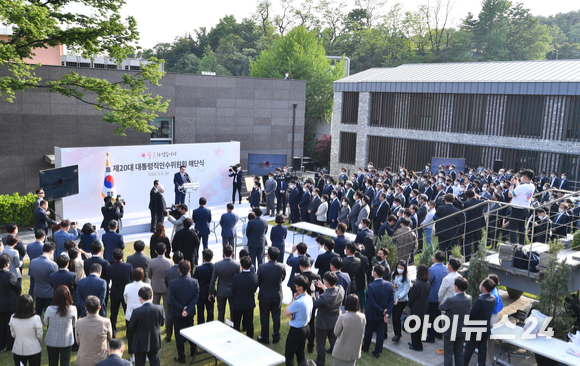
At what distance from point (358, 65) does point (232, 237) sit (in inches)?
2133

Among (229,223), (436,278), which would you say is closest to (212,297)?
(436,278)

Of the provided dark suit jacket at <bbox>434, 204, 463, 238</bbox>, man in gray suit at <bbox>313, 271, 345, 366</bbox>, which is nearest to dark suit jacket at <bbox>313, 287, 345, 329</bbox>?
man in gray suit at <bbox>313, 271, 345, 366</bbox>

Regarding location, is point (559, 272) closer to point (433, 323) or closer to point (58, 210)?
point (433, 323)

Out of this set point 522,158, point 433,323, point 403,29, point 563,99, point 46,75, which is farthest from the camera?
point 403,29

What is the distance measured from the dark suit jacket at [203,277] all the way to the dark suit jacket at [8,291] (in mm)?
2617

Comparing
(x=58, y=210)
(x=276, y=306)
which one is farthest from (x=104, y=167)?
(x=276, y=306)

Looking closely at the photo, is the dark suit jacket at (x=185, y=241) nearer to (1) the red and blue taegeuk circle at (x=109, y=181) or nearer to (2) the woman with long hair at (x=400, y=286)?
(2) the woman with long hair at (x=400, y=286)

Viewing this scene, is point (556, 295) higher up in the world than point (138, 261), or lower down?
lower down

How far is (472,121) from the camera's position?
24.2 m

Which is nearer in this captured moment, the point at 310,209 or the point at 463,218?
the point at 463,218

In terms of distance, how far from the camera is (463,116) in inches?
968

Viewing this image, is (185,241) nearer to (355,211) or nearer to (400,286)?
(400,286)

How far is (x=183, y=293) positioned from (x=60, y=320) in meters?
1.64

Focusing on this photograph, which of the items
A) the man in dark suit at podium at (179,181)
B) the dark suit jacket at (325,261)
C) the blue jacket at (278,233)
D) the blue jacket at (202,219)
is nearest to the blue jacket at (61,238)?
the blue jacket at (202,219)
